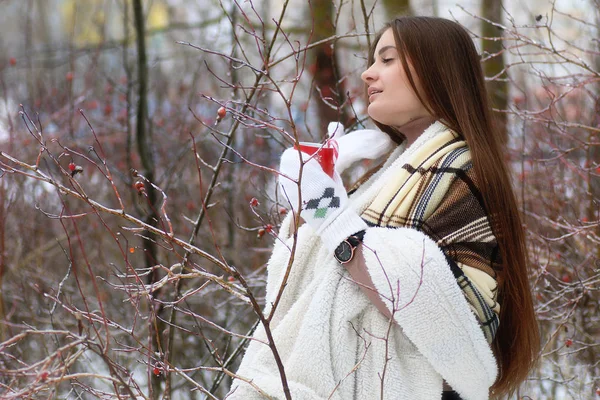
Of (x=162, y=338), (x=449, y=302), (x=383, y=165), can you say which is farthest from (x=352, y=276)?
(x=162, y=338)

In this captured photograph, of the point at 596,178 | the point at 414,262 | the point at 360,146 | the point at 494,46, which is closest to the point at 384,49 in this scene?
the point at 360,146

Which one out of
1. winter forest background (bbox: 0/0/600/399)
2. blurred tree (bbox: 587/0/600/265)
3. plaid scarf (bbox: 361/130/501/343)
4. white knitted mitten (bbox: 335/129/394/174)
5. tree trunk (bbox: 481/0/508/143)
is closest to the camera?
plaid scarf (bbox: 361/130/501/343)

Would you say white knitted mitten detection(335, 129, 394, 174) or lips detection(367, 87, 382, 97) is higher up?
lips detection(367, 87, 382, 97)

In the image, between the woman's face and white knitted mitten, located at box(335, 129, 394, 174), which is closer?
the woman's face

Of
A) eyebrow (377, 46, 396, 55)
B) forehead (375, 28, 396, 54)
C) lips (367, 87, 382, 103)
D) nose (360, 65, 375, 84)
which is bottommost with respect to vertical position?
lips (367, 87, 382, 103)

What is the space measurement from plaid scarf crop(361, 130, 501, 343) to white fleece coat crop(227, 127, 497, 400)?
0.07 metres

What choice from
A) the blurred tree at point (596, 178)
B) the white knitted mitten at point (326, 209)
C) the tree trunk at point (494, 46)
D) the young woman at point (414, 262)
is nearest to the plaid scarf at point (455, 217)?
the young woman at point (414, 262)

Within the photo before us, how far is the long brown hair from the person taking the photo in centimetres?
215

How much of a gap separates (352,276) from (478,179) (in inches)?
17.9

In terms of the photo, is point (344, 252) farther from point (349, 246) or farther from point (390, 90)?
point (390, 90)

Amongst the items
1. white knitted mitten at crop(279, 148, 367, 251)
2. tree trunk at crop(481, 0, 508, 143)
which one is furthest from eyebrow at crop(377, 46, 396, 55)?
tree trunk at crop(481, 0, 508, 143)

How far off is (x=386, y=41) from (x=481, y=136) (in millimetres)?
429

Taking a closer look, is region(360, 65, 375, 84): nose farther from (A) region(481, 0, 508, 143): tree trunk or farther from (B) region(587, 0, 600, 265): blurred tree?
(A) region(481, 0, 508, 143): tree trunk

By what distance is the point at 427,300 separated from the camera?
1973 mm
